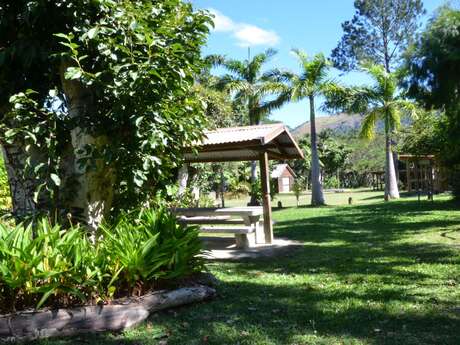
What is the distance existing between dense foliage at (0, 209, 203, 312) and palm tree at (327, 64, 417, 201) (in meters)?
21.2

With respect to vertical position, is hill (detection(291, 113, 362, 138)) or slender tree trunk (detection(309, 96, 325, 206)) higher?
hill (detection(291, 113, 362, 138))

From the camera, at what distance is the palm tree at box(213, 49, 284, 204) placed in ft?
86.9

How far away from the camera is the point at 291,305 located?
5.71 metres

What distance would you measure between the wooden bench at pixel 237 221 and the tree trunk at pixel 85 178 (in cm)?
380

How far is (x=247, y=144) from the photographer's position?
10516 mm

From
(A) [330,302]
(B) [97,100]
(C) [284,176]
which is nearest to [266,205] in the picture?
(A) [330,302]

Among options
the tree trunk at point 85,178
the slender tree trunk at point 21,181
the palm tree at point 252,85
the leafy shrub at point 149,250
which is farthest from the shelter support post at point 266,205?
the palm tree at point 252,85

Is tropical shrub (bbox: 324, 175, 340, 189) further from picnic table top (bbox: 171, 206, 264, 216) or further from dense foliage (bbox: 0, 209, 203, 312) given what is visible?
dense foliage (bbox: 0, 209, 203, 312)

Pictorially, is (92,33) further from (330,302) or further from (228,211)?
(228,211)

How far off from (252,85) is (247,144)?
18.4 metres

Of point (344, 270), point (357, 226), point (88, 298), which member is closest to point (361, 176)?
point (357, 226)

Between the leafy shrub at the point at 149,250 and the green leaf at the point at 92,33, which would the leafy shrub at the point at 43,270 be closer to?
the leafy shrub at the point at 149,250

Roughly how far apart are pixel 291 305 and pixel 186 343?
1775mm

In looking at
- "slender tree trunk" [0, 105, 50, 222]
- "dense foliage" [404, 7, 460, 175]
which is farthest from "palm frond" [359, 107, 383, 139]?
"slender tree trunk" [0, 105, 50, 222]
